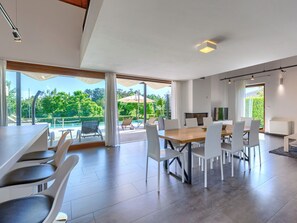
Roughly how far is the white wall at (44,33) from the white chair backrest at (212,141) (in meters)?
3.95

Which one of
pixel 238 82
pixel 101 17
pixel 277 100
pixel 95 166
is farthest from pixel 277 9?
pixel 238 82

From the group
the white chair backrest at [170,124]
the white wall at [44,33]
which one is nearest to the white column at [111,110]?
the white wall at [44,33]

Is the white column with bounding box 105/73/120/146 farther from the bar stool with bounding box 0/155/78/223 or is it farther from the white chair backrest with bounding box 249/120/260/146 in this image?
the bar stool with bounding box 0/155/78/223

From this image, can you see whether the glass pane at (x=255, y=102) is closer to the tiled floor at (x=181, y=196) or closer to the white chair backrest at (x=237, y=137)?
the tiled floor at (x=181, y=196)

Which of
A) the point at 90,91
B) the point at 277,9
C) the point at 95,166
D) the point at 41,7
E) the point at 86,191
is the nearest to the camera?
the point at 277,9

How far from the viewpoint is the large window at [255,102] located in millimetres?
7395

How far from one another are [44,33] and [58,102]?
6.19 ft

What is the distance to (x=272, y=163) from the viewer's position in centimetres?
335

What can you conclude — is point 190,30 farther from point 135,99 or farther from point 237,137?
point 135,99

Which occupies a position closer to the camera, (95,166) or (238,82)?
(95,166)

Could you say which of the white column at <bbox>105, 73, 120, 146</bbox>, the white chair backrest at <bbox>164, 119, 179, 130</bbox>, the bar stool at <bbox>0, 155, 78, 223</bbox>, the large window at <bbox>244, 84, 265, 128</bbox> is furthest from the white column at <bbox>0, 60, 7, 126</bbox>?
the large window at <bbox>244, 84, 265, 128</bbox>

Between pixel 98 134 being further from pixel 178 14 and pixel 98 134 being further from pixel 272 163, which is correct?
pixel 272 163

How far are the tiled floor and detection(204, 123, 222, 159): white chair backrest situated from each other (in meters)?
0.50

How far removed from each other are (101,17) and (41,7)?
2.73 m
